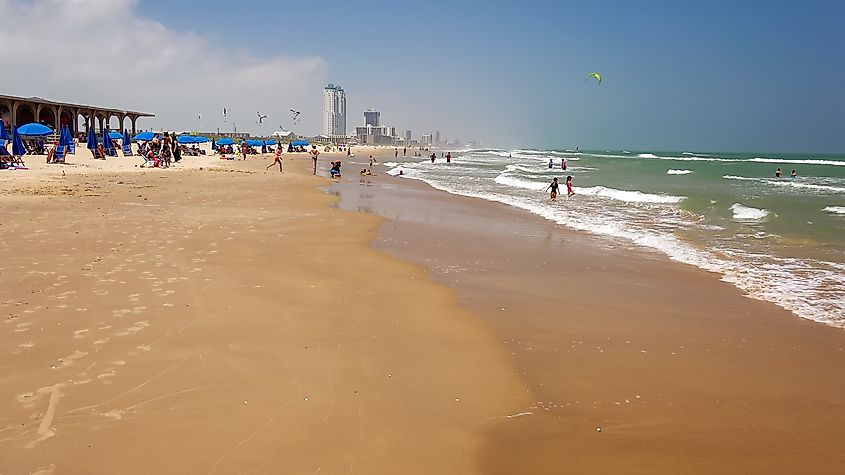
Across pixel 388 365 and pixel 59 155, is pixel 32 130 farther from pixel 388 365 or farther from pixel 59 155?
pixel 388 365

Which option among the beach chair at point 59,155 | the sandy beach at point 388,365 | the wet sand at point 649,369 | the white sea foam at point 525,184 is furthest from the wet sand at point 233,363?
the white sea foam at point 525,184

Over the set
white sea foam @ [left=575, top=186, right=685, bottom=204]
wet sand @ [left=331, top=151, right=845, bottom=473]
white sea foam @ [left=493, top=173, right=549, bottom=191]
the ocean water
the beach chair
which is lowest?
→ wet sand @ [left=331, top=151, right=845, bottom=473]

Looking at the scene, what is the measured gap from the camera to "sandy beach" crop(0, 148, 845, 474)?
333 centimetres

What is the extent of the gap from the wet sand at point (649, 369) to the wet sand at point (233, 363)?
370 mm

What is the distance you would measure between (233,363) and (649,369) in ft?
12.4

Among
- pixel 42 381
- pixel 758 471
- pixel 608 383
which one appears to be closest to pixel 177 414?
pixel 42 381

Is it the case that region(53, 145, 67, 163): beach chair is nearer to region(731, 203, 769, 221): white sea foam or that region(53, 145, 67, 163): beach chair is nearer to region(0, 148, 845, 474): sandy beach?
region(0, 148, 845, 474): sandy beach

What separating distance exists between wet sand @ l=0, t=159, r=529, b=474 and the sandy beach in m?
0.02

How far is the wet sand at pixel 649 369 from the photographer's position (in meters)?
3.44

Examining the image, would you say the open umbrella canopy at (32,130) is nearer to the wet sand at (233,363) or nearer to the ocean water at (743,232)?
the ocean water at (743,232)

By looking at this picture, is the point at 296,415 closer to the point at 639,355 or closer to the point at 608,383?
the point at 608,383

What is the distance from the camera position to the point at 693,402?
4152mm

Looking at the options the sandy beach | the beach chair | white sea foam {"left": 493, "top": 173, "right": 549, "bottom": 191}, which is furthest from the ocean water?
the beach chair

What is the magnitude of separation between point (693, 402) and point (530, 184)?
26.5 meters
